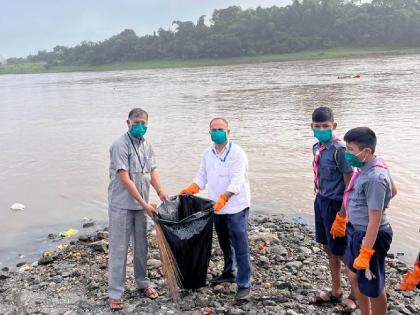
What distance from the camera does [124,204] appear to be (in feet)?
15.7

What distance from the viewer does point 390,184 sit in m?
3.79

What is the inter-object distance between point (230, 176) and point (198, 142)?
35.7 feet

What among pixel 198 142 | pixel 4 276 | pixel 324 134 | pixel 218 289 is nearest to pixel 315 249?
pixel 218 289

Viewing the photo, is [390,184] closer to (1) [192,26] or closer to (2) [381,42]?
(2) [381,42]

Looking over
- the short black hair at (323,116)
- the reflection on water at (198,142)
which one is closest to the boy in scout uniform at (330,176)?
the short black hair at (323,116)

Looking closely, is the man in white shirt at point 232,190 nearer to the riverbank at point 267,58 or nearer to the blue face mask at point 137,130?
the blue face mask at point 137,130

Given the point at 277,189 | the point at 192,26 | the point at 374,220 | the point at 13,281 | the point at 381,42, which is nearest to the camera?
the point at 374,220

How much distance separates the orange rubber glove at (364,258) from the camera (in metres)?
3.69

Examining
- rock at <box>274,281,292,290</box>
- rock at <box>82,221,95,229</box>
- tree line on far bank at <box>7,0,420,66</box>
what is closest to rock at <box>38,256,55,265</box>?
rock at <box>82,221,95,229</box>

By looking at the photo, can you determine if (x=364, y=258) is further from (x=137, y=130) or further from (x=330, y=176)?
(x=137, y=130)

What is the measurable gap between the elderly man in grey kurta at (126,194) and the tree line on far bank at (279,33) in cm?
7394

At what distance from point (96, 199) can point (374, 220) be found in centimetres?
761

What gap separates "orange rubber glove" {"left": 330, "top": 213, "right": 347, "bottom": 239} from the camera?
4.36 m

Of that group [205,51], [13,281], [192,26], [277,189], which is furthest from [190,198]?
[192,26]
